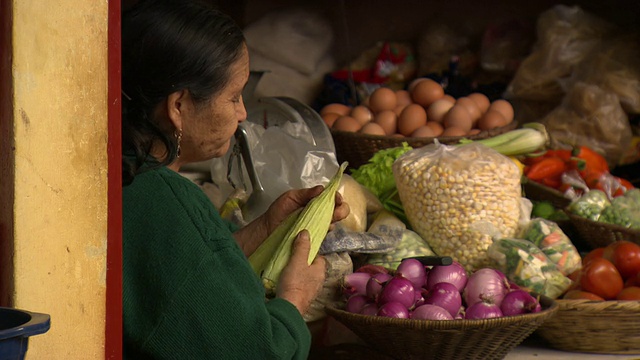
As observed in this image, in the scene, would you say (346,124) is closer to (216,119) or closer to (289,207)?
(289,207)

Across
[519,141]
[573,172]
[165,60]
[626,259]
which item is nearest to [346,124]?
[519,141]

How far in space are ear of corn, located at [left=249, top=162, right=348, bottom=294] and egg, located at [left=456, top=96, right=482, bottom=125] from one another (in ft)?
5.01

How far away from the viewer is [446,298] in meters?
2.29

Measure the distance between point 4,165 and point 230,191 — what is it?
1983 mm

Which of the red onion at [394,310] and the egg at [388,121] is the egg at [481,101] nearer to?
the egg at [388,121]

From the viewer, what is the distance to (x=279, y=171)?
10.0 ft

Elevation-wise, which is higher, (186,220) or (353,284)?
(186,220)

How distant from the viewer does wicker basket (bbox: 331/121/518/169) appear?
3.50m

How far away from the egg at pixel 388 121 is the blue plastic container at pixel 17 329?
8.88 ft

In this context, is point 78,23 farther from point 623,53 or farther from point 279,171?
point 623,53

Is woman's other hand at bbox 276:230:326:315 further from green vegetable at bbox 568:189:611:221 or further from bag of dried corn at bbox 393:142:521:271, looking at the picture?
green vegetable at bbox 568:189:611:221

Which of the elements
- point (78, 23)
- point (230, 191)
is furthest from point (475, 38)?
point (78, 23)

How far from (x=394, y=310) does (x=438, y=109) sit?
1684mm

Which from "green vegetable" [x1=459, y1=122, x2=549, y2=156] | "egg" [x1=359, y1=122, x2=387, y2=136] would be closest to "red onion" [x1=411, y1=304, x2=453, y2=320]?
"green vegetable" [x1=459, y1=122, x2=549, y2=156]
